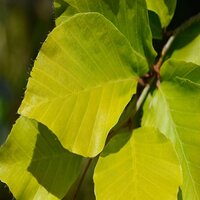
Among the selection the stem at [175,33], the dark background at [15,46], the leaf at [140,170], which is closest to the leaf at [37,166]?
the leaf at [140,170]

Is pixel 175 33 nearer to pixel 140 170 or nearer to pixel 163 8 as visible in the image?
pixel 163 8

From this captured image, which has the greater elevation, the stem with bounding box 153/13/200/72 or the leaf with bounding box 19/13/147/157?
the leaf with bounding box 19/13/147/157

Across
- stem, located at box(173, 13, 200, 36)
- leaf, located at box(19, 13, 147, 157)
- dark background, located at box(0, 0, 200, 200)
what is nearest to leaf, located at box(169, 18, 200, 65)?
stem, located at box(173, 13, 200, 36)

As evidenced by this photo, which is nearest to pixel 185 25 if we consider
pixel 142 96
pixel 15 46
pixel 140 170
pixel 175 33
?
pixel 175 33

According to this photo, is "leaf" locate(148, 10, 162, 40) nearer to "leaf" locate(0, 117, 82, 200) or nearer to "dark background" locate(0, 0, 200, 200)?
"leaf" locate(0, 117, 82, 200)

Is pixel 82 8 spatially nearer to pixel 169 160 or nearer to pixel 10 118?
pixel 169 160

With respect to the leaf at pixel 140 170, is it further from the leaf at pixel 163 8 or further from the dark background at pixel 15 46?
the dark background at pixel 15 46
